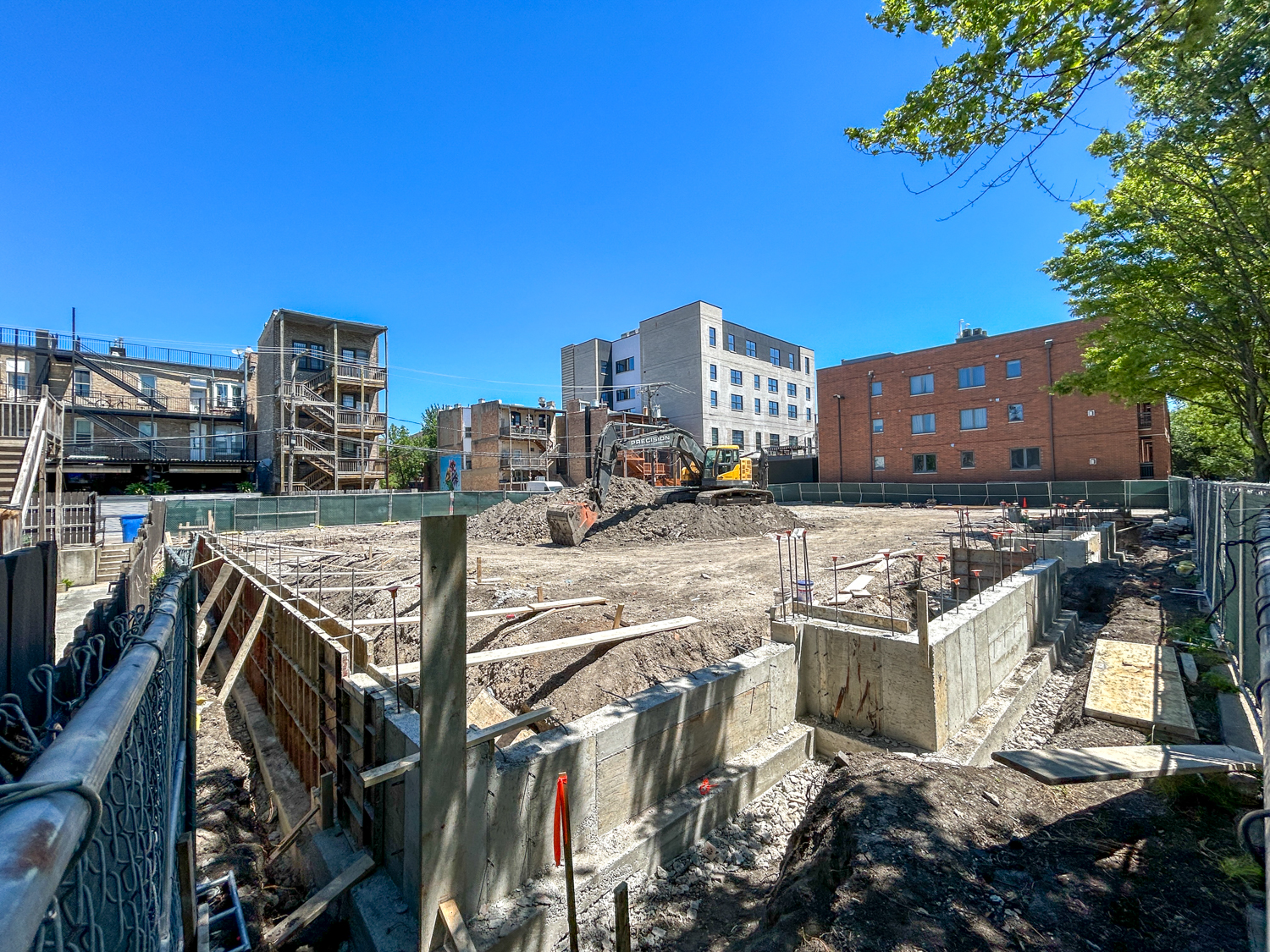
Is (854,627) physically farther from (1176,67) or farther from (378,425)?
(378,425)

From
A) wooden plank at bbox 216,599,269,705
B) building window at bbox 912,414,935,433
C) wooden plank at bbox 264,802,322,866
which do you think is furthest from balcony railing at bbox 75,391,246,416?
building window at bbox 912,414,935,433

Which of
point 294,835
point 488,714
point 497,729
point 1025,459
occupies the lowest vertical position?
point 294,835

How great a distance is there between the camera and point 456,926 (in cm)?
388

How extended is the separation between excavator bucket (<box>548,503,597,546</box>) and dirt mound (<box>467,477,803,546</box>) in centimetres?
77

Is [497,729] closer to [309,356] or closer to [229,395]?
[309,356]

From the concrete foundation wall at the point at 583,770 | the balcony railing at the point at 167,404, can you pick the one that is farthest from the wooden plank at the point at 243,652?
the balcony railing at the point at 167,404

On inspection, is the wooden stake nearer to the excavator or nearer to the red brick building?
the excavator

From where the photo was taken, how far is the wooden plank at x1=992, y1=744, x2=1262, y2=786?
389cm

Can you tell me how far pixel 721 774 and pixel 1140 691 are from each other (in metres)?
5.26

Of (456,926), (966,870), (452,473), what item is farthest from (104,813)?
(452,473)

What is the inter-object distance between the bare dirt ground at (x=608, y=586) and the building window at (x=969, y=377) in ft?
57.0

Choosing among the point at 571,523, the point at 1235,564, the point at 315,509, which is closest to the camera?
the point at 1235,564

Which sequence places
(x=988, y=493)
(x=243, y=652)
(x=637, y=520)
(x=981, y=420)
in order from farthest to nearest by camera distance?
(x=981, y=420) < (x=988, y=493) < (x=637, y=520) < (x=243, y=652)

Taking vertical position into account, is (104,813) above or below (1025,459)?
below
